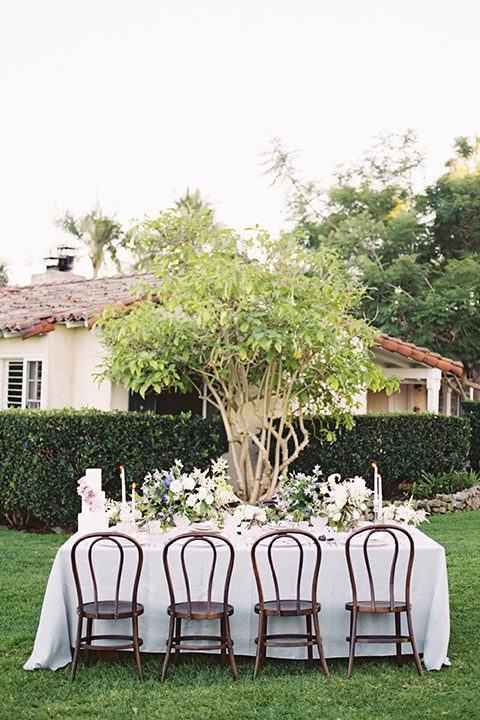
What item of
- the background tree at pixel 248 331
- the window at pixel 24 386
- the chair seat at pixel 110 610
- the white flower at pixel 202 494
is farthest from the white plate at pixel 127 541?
the window at pixel 24 386

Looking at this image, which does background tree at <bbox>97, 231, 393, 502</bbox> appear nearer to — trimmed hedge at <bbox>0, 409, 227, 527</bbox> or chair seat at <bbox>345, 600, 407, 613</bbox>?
trimmed hedge at <bbox>0, 409, 227, 527</bbox>

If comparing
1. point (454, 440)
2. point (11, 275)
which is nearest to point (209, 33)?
point (454, 440)

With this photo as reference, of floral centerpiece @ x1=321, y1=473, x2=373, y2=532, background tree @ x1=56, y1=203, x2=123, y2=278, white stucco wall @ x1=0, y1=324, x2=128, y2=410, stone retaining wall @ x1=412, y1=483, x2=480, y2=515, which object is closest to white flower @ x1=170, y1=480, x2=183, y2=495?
floral centerpiece @ x1=321, y1=473, x2=373, y2=532

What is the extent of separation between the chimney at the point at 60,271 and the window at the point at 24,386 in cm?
557

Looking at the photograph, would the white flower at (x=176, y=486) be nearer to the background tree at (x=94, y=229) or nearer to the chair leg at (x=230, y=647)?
the chair leg at (x=230, y=647)

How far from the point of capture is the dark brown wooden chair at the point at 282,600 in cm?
518

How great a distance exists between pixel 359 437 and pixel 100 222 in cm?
1922

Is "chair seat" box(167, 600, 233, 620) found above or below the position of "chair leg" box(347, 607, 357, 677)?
above

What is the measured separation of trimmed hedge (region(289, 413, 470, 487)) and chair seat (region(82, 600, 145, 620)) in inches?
259

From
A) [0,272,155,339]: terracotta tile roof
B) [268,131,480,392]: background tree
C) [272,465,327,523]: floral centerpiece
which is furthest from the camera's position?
[268,131,480,392]: background tree

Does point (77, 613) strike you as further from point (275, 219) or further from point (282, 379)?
point (275, 219)

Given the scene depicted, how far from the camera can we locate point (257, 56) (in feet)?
51.8

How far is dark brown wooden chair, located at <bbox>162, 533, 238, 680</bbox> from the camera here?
5.15 metres

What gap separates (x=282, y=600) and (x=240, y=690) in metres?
0.73
